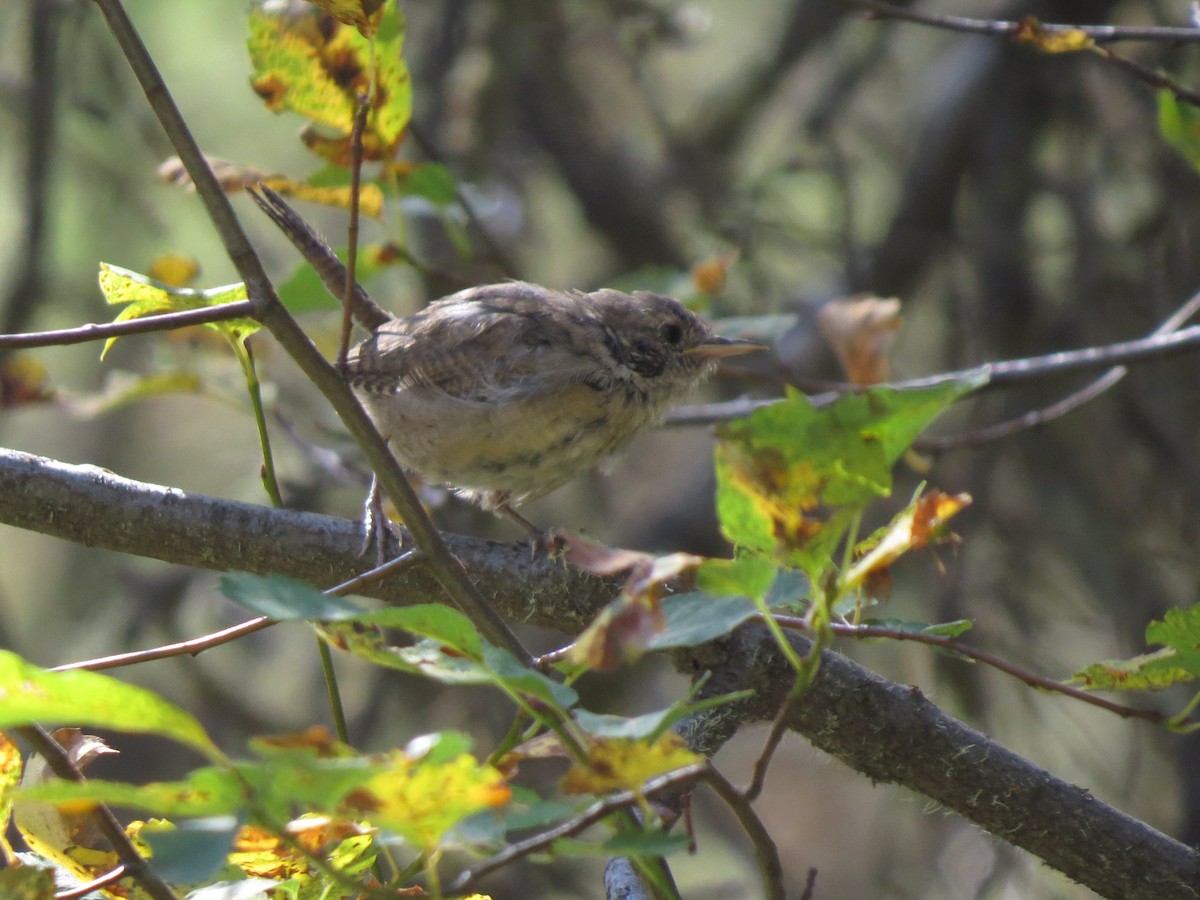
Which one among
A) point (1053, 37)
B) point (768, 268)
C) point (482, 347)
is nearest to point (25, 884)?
point (1053, 37)

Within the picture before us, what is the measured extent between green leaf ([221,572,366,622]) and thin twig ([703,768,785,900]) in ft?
1.12

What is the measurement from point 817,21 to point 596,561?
14.6ft

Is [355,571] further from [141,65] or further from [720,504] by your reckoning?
[720,504]

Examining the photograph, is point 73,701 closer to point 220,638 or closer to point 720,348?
point 220,638

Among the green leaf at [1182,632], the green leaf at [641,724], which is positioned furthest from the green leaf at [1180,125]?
the green leaf at [641,724]

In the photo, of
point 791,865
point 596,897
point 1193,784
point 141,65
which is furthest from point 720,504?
A: point 791,865

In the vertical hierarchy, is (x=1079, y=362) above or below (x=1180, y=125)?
below

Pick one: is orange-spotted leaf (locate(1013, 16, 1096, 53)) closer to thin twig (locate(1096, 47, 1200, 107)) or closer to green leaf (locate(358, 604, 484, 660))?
thin twig (locate(1096, 47, 1200, 107))

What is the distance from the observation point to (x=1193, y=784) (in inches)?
151

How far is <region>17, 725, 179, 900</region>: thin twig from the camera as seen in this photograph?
126 cm

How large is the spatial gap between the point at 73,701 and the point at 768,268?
500cm

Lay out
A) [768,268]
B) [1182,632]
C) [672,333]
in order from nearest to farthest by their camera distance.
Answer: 1. [1182,632]
2. [672,333]
3. [768,268]

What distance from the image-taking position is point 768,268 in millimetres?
5695

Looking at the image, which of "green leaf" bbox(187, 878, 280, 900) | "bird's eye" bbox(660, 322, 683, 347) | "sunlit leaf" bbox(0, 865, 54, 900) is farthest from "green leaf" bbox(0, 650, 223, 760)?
"bird's eye" bbox(660, 322, 683, 347)
